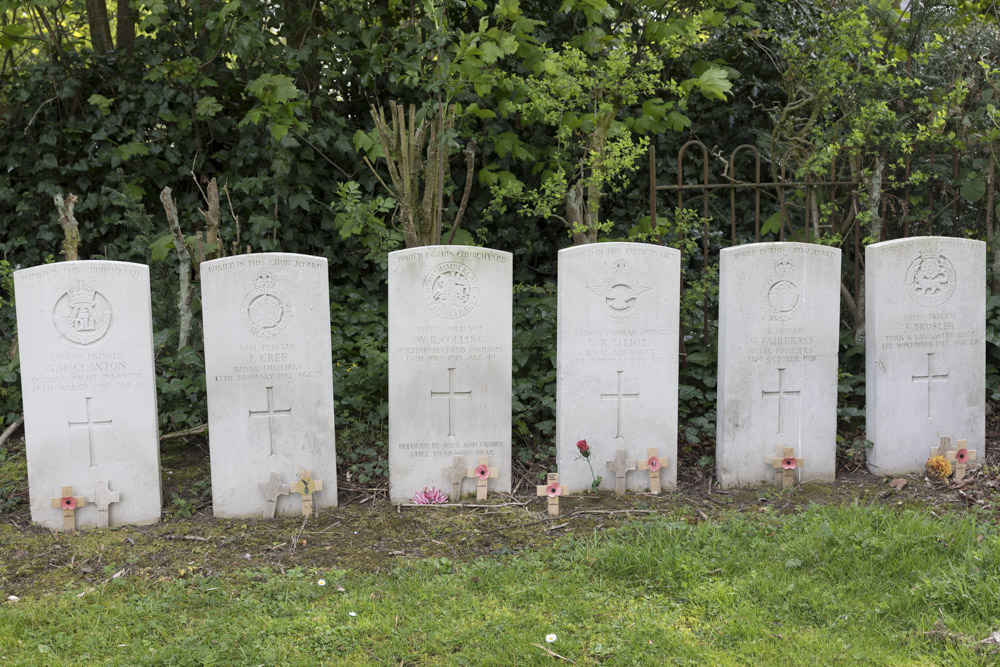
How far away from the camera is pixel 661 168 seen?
27.2ft

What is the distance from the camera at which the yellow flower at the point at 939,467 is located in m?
4.69

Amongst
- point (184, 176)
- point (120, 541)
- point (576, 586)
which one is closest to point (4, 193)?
point (184, 176)

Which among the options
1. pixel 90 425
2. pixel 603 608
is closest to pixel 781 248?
pixel 603 608

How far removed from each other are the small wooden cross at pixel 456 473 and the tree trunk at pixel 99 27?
19.9 ft

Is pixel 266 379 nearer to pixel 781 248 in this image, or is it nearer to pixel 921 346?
pixel 781 248

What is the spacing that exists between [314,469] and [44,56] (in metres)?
6.78

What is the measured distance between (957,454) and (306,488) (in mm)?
3614

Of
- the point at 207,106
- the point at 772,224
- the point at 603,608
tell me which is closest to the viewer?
the point at 603,608

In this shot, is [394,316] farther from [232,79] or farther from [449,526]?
[232,79]

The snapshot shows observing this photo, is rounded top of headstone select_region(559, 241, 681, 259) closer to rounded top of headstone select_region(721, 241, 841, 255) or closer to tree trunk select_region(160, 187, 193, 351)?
rounded top of headstone select_region(721, 241, 841, 255)

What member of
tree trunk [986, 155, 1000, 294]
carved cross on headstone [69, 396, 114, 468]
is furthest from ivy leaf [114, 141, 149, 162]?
tree trunk [986, 155, 1000, 294]

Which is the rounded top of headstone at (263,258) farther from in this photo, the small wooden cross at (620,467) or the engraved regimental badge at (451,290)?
the small wooden cross at (620,467)

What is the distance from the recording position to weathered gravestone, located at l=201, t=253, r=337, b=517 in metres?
4.24

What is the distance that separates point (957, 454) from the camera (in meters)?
4.71
